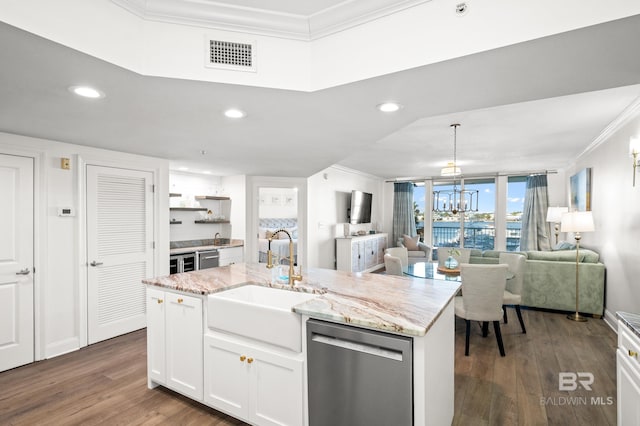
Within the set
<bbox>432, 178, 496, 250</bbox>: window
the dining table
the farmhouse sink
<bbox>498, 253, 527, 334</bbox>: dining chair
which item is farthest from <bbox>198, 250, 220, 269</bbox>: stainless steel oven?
<bbox>432, 178, 496, 250</bbox>: window

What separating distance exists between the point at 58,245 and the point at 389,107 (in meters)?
3.47

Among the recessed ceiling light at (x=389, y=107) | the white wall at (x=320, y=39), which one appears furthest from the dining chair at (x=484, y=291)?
the white wall at (x=320, y=39)

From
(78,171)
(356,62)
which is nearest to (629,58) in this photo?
(356,62)

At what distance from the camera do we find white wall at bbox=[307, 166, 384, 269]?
636cm

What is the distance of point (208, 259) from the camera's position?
5.21 meters

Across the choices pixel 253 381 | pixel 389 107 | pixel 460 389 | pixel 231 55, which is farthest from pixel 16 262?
pixel 460 389

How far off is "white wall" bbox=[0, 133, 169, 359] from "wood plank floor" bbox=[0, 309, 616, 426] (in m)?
0.26

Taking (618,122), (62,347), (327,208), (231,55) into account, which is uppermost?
(618,122)

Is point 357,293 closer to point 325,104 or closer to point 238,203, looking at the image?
point 325,104

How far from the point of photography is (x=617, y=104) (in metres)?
3.19

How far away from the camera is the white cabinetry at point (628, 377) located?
144cm

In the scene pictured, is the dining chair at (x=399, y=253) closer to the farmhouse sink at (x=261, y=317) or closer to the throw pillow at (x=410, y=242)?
the farmhouse sink at (x=261, y=317)

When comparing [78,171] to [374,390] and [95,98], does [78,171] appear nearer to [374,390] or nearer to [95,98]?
[95,98]

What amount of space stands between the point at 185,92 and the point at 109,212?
2.43m
